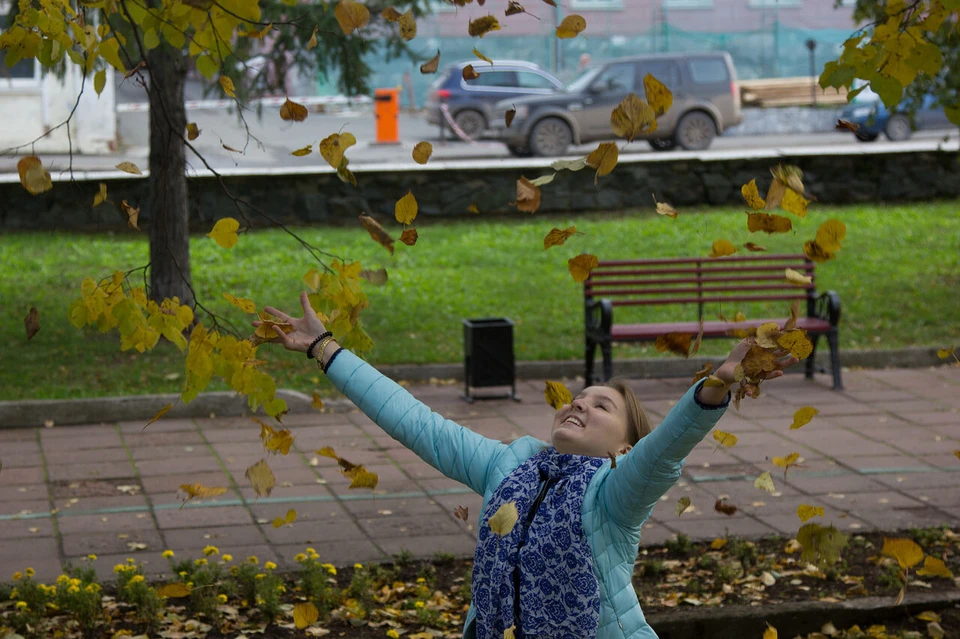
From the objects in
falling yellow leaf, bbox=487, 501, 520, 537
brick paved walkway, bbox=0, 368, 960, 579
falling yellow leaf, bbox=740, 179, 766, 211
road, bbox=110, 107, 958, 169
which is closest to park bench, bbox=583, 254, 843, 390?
brick paved walkway, bbox=0, 368, 960, 579

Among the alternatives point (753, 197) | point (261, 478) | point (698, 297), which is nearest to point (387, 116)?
point (698, 297)

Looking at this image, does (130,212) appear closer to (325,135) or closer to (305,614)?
(305,614)

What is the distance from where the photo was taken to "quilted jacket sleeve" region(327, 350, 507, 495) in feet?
10.1

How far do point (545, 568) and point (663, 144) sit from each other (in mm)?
20471

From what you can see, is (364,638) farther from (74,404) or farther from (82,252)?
(82,252)

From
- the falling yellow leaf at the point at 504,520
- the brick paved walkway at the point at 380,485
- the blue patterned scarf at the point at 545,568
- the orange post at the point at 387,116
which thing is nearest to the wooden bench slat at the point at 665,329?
the brick paved walkway at the point at 380,485

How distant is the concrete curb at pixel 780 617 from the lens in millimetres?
4738

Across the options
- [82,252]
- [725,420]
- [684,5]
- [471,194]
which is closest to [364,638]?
[725,420]

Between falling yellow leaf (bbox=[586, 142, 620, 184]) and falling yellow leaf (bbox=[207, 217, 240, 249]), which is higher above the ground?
falling yellow leaf (bbox=[586, 142, 620, 184])

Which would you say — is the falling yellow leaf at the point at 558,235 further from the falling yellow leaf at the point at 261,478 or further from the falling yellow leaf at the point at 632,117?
the falling yellow leaf at the point at 261,478

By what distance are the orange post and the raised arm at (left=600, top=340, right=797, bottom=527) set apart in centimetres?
2340

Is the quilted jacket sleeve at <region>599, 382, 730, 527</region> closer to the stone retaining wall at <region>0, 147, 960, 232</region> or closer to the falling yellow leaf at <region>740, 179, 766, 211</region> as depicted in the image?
the falling yellow leaf at <region>740, 179, 766, 211</region>

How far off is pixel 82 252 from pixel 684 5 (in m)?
24.8

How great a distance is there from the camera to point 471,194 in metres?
16.8
